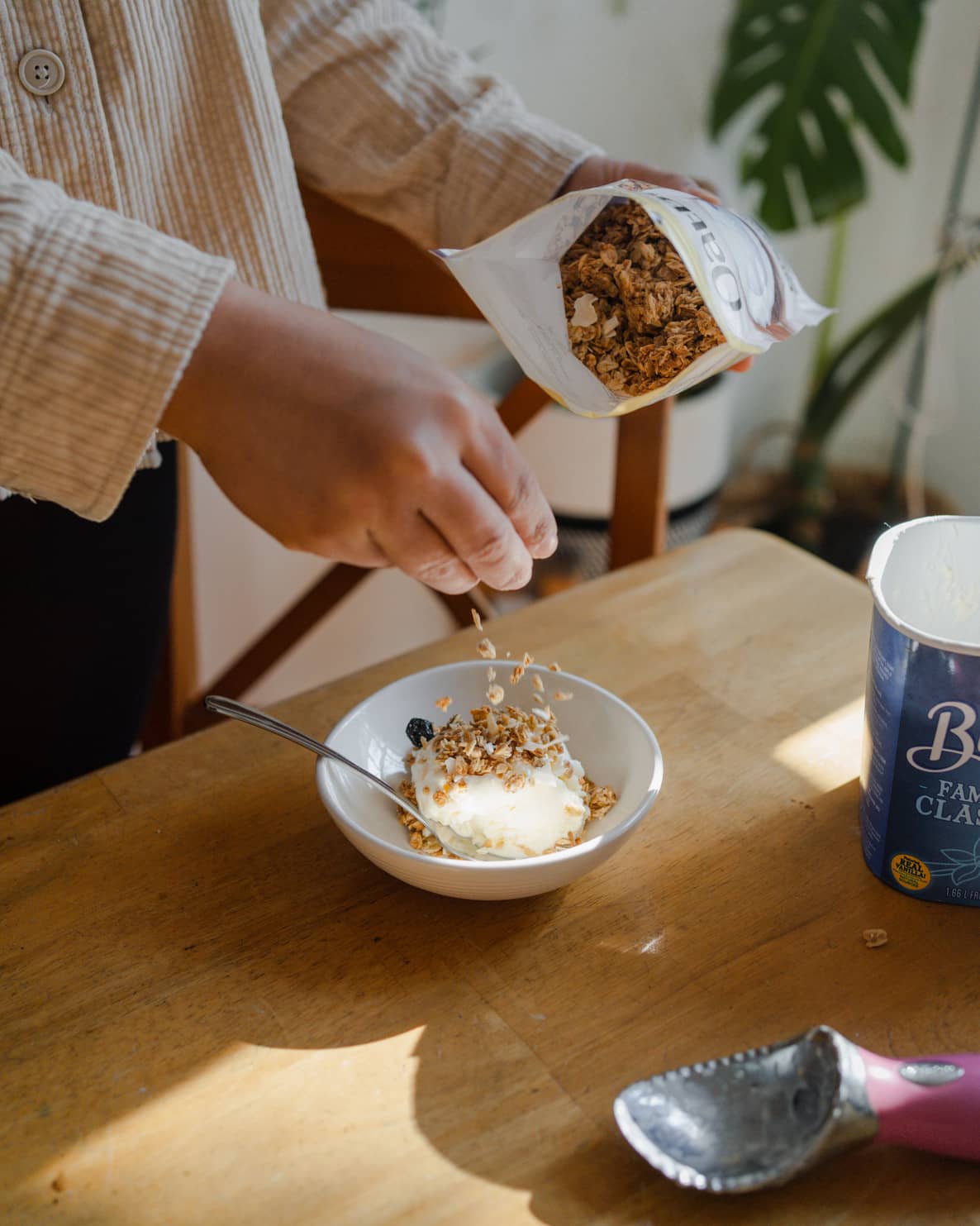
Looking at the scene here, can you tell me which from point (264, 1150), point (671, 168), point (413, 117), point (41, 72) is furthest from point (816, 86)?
point (264, 1150)

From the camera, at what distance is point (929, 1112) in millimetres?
542

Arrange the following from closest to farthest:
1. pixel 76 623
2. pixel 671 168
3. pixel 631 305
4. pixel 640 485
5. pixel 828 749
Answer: pixel 631 305 → pixel 828 749 → pixel 76 623 → pixel 640 485 → pixel 671 168

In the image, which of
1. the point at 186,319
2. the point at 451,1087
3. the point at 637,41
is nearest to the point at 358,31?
the point at 186,319

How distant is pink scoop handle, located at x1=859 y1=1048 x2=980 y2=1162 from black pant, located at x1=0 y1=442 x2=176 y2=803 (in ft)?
2.53

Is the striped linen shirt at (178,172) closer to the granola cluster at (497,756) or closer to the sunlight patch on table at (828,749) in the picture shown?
the granola cluster at (497,756)

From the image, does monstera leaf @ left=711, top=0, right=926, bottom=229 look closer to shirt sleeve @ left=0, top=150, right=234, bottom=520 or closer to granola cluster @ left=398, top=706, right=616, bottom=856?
granola cluster @ left=398, top=706, right=616, bottom=856

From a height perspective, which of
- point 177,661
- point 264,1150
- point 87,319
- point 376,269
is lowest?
point 177,661

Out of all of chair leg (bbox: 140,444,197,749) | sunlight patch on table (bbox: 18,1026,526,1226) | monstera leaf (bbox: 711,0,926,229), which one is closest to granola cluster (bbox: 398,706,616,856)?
sunlight patch on table (bbox: 18,1026,526,1226)

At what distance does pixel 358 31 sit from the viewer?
944mm

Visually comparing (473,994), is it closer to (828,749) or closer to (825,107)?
(828,749)

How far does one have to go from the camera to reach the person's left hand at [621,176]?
0.85 meters

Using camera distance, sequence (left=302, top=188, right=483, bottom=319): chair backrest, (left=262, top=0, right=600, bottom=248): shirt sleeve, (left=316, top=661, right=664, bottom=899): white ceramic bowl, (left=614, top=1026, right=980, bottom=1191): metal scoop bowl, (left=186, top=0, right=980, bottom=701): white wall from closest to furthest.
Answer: (left=614, top=1026, right=980, bottom=1191): metal scoop bowl < (left=316, top=661, right=664, bottom=899): white ceramic bowl < (left=262, top=0, right=600, bottom=248): shirt sleeve < (left=302, top=188, right=483, bottom=319): chair backrest < (left=186, top=0, right=980, bottom=701): white wall

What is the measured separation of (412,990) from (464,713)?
0.81 ft

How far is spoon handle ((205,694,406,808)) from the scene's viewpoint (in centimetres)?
74
